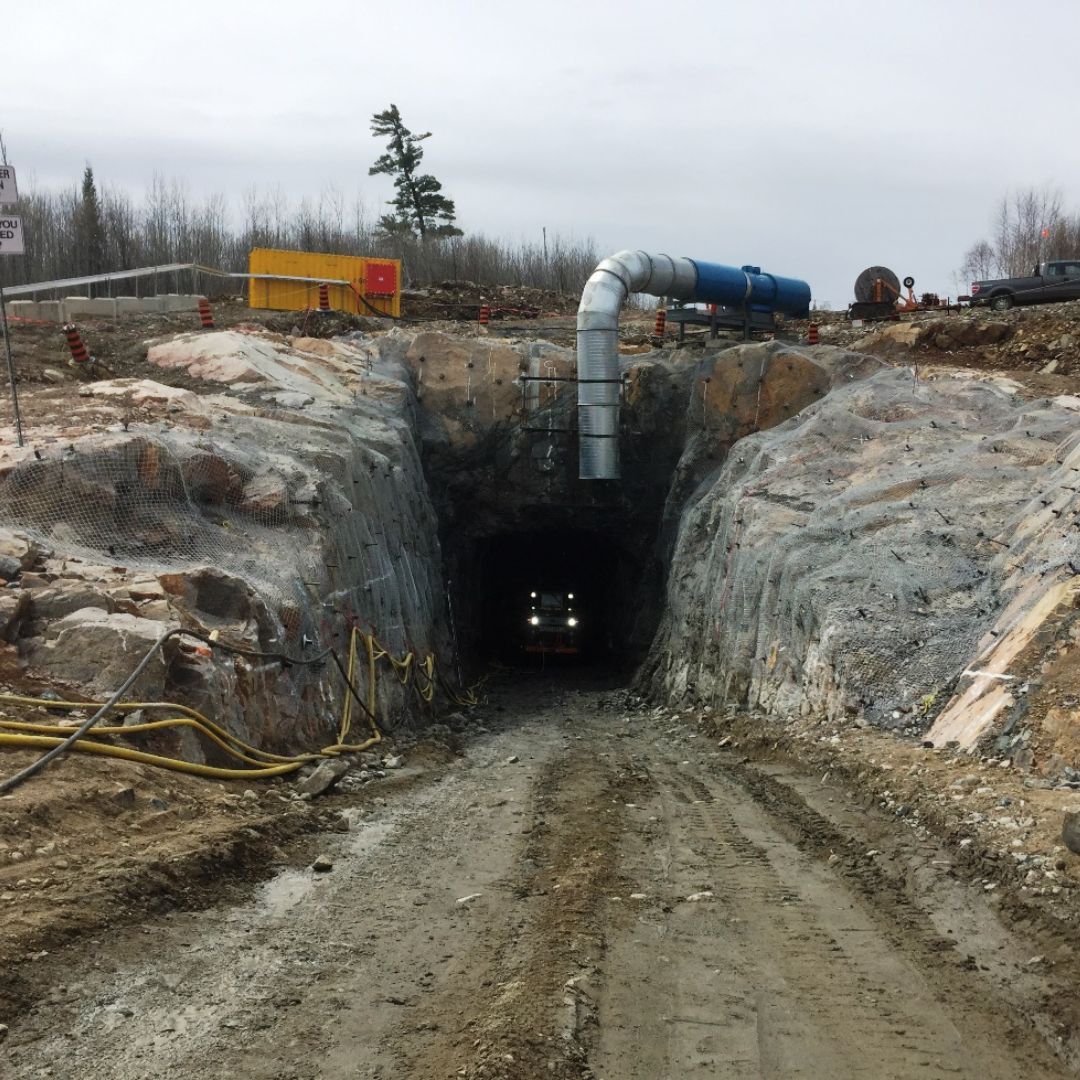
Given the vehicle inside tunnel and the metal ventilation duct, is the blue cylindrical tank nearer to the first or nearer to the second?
the metal ventilation duct

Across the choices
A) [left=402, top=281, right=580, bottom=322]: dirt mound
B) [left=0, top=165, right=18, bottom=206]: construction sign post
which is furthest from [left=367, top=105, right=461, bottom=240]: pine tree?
[left=0, top=165, right=18, bottom=206]: construction sign post

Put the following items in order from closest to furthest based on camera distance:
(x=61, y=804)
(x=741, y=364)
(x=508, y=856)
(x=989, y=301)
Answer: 1. (x=61, y=804)
2. (x=508, y=856)
3. (x=741, y=364)
4. (x=989, y=301)

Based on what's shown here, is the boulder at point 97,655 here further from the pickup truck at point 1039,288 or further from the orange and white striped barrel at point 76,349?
the pickup truck at point 1039,288

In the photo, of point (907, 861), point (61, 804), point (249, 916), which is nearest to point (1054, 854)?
point (907, 861)

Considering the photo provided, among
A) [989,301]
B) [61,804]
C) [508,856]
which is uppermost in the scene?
[989,301]

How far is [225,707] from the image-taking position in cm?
1173

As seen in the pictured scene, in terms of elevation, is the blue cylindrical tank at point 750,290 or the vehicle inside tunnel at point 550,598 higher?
the blue cylindrical tank at point 750,290

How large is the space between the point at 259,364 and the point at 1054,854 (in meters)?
17.5

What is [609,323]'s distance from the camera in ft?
83.4

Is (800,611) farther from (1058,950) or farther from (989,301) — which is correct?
(989,301)

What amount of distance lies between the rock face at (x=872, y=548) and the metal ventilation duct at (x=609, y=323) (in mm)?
2905

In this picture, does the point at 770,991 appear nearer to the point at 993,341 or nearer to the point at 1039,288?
the point at 993,341

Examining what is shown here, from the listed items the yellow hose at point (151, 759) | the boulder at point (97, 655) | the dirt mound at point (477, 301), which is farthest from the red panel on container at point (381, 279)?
the yellow hose at point (151, 759)

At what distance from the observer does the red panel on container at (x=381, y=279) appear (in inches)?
1316
